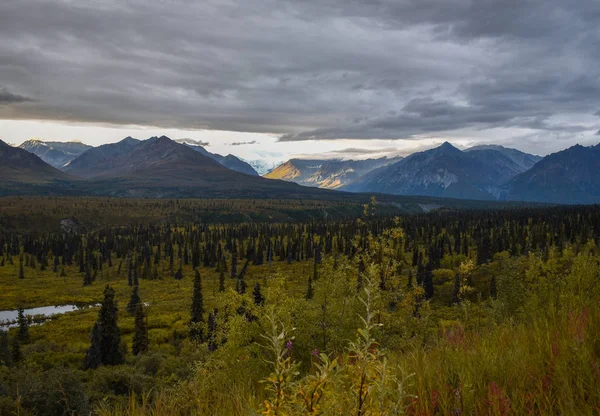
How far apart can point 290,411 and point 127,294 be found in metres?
103

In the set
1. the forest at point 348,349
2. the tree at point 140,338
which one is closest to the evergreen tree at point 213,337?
the forest at point 348,349

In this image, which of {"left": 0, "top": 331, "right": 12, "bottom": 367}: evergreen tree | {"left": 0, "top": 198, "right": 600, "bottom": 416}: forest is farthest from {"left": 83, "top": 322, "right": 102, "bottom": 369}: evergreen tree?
{"left": 0, "top": 331, "right": 12, "bottom": 367}: evergreen tree

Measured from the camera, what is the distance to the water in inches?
2708

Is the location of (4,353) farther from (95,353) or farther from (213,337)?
(213,337)

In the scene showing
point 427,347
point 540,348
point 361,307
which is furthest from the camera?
point 361,307

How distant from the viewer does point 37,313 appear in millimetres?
77188

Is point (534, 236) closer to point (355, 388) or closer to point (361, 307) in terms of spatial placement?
point (361, 307)

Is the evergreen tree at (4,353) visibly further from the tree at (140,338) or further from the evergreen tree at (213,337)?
the evergreen tree at (213,337)

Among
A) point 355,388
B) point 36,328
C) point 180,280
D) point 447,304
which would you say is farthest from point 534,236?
point 355,388

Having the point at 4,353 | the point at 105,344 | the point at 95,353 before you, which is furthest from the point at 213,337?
the point at 4,353

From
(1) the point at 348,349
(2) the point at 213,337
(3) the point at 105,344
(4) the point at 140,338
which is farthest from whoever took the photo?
(4) the point at 140,338

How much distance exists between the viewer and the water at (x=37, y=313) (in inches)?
2708

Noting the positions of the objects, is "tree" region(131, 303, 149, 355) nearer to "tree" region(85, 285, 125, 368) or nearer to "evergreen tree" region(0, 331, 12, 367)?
"tree" region(85, 285, 125, 368)

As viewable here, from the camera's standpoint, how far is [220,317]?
20.0 metres
